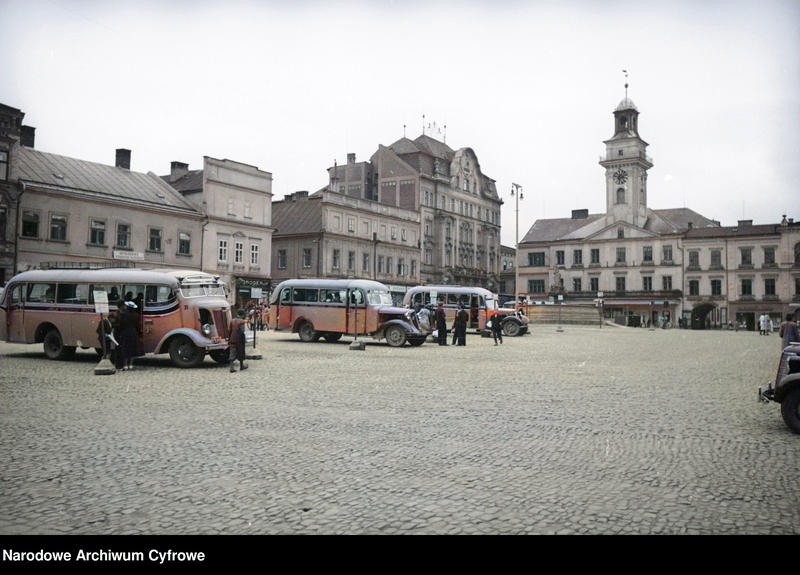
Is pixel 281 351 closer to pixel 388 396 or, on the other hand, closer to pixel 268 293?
pixel 388 396

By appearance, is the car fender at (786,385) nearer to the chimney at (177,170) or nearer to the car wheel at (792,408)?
the car wheel at (792,408)

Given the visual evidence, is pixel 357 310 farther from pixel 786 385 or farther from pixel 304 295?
pixel 786 385

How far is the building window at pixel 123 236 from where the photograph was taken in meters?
46.0

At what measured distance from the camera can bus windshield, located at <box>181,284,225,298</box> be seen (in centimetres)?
1909

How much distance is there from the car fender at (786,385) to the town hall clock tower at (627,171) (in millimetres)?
84489

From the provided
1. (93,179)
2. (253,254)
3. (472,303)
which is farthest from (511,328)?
(93,179)

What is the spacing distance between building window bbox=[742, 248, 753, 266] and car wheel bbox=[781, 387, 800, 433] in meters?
80.8

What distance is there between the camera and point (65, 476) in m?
6.53

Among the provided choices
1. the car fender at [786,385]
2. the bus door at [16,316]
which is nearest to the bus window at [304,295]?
the bus door at [16,316]

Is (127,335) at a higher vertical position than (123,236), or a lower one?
lower

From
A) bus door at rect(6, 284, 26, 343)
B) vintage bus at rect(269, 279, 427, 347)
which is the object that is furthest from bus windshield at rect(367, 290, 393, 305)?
bus door at rect(6, 284, 26, 343)

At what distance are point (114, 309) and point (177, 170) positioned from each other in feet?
138

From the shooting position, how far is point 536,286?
317ft

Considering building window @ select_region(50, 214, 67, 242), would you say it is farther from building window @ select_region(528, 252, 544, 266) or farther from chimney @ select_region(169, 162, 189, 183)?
building window @ select_region(528, 252, 544, 266)
